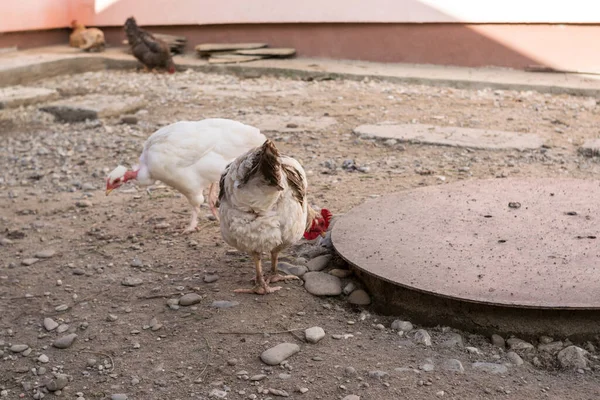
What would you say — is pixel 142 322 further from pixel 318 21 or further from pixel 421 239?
pixel 318 21

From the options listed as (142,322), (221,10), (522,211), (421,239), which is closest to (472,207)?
(522,211)

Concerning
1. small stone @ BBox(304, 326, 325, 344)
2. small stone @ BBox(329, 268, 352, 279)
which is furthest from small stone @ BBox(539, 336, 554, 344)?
small stone @ BBox(329, 268, 352, 279)

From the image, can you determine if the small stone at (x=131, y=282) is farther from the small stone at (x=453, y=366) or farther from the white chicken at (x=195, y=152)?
the small stone at (x=453, y=366)

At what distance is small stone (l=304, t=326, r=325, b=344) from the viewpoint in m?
2.90

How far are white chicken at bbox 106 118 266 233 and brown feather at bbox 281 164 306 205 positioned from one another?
2.74 ft

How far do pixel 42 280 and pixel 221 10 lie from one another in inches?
272

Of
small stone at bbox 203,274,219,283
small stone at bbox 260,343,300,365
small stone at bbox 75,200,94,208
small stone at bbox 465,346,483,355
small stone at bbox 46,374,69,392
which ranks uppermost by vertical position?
small stone at bbox 465,346,483,355

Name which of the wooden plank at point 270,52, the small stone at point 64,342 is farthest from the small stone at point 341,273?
the wooden plank at point 270,52

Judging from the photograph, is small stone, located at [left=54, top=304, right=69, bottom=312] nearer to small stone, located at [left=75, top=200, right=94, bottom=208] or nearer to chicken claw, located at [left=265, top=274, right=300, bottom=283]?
chicken claw, located at [left=265, top=274, right=300, bottom=283]

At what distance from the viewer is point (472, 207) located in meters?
3.62

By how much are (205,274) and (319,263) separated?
56 cm

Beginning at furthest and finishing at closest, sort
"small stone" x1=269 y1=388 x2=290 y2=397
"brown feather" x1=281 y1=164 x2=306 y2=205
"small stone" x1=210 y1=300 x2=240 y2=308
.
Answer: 1. "small stone" x1=210 y1=300 x2=240 y2=308
2. "brown feather" x1=281 y1=164 x2=306 y2=205
3. "small stone" x1=269 y1=388 x2=290 y2=397

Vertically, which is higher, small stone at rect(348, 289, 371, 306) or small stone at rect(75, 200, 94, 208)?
small stone at rect(348, 289, 371, 306)

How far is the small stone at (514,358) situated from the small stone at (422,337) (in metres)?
0.30
